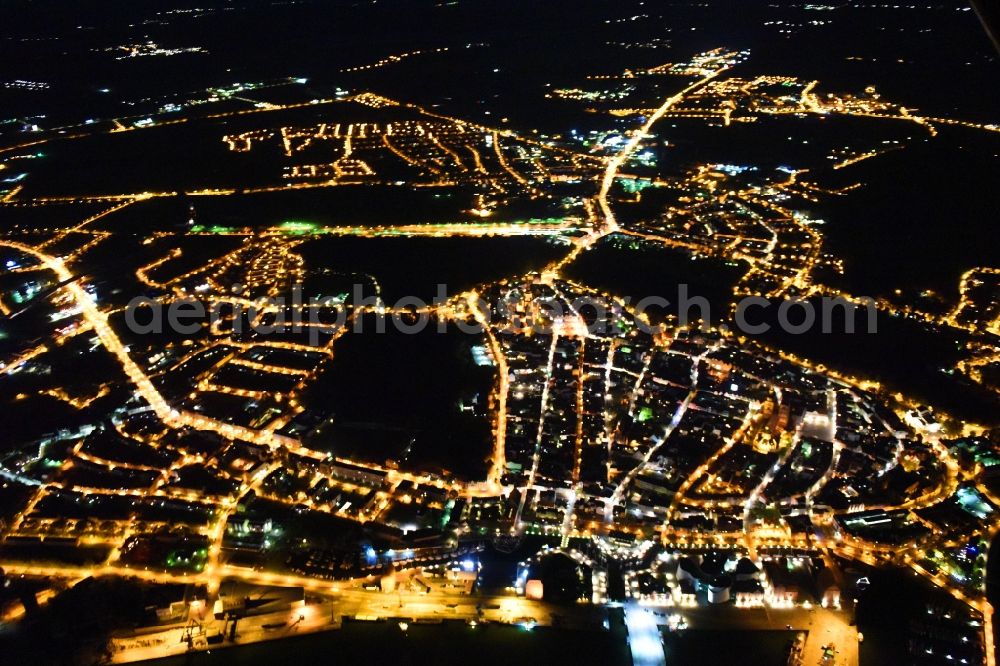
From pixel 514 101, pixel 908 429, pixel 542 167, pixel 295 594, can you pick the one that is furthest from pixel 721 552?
pixel 514 101

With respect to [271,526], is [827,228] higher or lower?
higher

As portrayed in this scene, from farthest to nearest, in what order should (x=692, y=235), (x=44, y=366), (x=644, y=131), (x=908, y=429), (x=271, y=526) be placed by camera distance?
(x=644, y=131) → (x=692, y=235) → (x=44, y=366) → (x=908, y=429) → (x=271, y=526)

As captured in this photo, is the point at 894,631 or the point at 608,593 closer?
the point at 894,631

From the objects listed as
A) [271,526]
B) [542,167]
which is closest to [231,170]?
[542,167]

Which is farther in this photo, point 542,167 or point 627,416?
point 542,167

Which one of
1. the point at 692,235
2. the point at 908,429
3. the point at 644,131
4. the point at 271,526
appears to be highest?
the point at 644,131

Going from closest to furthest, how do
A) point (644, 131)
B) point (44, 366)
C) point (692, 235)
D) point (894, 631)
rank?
point (894, 631), point (44, 366), point (692, 235), point (644, 131)

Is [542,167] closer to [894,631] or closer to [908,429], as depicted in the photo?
[908,429]

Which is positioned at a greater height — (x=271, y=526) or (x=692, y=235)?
(x=692, y=235)

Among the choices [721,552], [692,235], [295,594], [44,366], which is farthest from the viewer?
[692,235]
